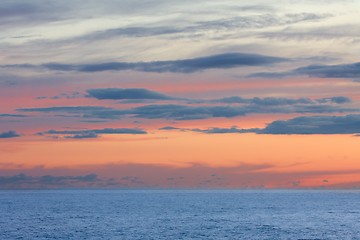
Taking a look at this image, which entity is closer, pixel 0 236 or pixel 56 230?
pixel 0 236

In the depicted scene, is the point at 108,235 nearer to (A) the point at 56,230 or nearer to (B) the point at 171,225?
(A) the point at 56,230

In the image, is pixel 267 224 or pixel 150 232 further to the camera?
pixel 267 224

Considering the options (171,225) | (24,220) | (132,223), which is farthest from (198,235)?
(24,220)

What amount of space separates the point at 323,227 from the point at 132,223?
1915 inches

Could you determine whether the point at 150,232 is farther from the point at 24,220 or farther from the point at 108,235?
the point at 24,220

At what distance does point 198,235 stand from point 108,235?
1892cm

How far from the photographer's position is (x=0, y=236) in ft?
A: 456

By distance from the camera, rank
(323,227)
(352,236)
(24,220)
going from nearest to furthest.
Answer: (352,236) < (323,227) < (24,220)

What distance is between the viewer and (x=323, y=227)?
6329 inches

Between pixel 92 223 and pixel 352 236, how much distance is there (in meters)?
68.5

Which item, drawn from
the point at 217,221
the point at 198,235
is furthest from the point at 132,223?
the point at 198,235

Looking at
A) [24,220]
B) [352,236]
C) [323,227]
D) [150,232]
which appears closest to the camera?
[352,236]

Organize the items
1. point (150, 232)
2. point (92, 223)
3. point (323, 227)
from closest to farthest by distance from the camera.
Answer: point (150, 232), point (323, 227), point (92, 223)

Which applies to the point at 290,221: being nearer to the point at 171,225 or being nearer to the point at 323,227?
the point at 323,227
